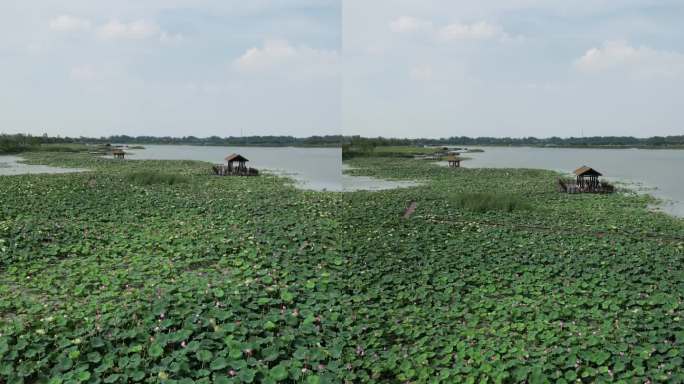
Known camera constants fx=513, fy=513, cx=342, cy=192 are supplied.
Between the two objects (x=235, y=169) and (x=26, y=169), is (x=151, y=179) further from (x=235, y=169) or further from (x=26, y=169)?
(x=26, y=169)

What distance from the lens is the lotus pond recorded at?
1.89 metres

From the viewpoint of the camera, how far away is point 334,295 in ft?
8.70

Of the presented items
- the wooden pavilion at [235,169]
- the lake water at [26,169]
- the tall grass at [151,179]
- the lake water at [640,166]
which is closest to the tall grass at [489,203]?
the lake water at [640,166]

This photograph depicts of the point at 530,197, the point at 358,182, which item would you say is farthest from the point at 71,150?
the point at 530,197

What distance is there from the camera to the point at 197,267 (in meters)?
3.16

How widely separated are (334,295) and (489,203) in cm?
303

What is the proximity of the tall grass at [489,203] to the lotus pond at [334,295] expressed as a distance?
173 millimetres

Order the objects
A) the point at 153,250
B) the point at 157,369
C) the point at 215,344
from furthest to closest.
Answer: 1. the point at 153,250
2. the point at 215,344
3. the point at 157,369

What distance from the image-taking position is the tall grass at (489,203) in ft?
16.9

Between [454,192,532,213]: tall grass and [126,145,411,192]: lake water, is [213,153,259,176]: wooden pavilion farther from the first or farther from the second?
[454,192,532,213]: tall grass

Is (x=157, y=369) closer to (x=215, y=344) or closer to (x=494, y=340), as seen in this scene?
(x=215, y=344)

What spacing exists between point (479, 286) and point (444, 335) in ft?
2.44

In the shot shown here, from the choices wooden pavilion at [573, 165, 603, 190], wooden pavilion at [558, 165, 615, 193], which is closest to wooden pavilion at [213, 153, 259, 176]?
wooden pavilion at [558, 165, 615, 193]

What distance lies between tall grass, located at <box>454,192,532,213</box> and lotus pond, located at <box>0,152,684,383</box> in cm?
17
